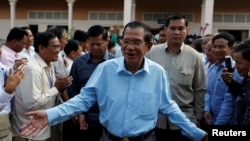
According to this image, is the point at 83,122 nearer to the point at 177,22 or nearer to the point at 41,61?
the point at 41,61

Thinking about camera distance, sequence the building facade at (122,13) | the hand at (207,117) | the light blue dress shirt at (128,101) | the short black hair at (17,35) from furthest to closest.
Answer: the building facade at (122,13) < the short black hair at (17,35) < the hand at (207,117) < the light blue dress shirt at (128,101)

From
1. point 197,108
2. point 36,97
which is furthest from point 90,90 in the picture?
point 197,108

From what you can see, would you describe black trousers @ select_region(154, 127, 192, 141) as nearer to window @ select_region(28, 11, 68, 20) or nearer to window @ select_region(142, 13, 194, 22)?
window @ select_region(142, 13, 194, 22)

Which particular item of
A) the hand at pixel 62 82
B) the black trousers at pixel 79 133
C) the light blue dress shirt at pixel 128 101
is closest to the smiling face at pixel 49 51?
the hand at pixel 62 82

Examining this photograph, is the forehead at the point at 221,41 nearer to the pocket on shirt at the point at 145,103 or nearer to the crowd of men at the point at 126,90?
the crowd of men at the point at 126,90

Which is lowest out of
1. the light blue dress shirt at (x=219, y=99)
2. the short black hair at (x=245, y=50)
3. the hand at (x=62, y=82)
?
the light blue dress shirt at (x=219, y=99)

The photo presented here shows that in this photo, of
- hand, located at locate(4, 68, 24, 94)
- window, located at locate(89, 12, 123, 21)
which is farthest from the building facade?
hand, located at locate(4, 68, 24, 94)

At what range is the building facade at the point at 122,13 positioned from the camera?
1786 cm

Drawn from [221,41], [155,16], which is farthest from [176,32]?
[155,16]

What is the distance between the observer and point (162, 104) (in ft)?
7.38

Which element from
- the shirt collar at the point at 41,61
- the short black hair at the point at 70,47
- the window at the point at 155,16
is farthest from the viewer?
the window at the point at 155,16

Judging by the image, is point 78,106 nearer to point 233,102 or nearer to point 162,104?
point 162,104

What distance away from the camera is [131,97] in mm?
2164

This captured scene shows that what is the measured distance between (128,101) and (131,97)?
32 mm
